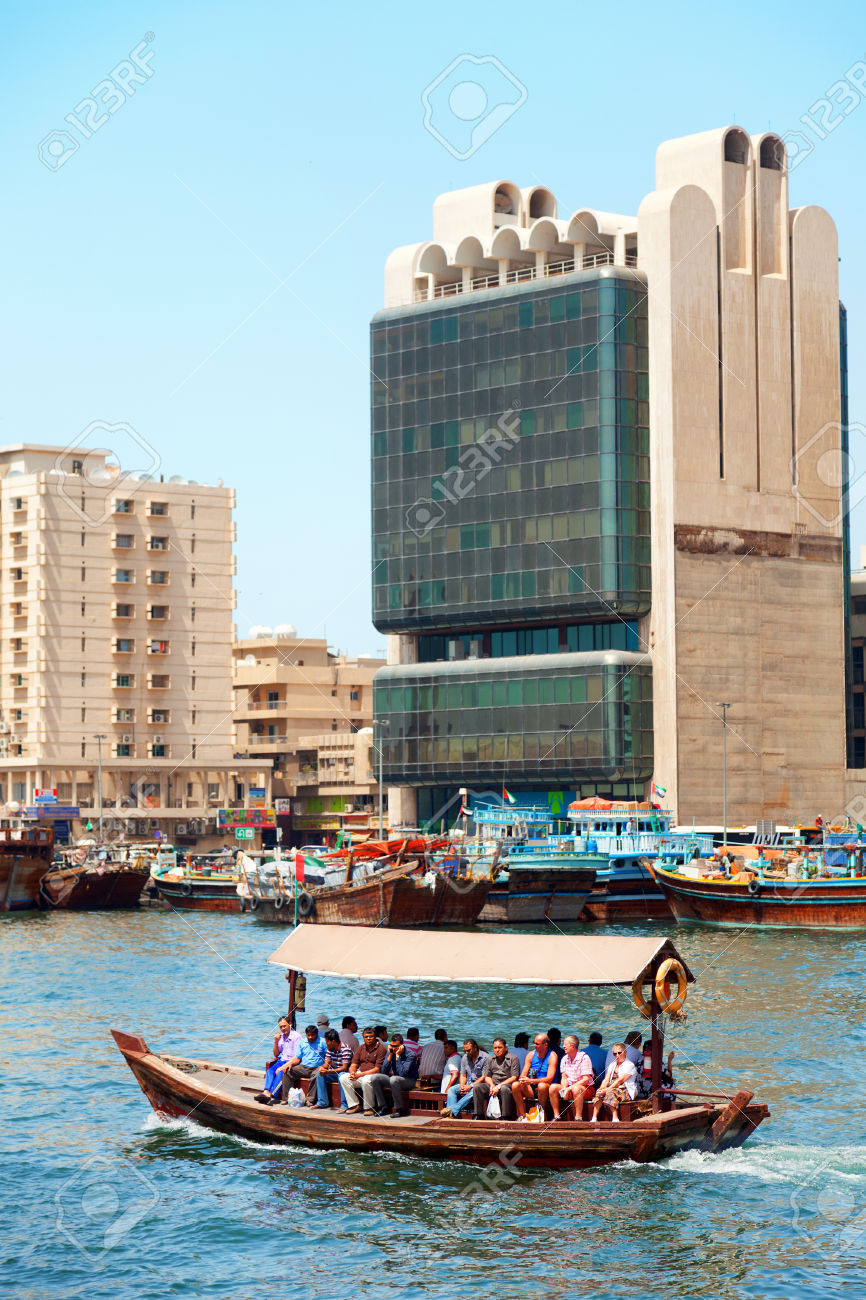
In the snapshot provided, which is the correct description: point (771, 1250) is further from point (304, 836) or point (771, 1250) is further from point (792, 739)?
point (304, 836)

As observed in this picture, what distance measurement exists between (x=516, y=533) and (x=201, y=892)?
33147 mm

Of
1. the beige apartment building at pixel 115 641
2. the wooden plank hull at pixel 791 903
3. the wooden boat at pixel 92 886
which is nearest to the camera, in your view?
the wooden plank hull at pixel 791 903

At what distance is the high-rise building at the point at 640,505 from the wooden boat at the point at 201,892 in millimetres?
24868

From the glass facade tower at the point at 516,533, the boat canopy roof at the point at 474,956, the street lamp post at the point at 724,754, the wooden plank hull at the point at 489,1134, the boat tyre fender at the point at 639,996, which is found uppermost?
the glass facade tower at the point at 516,533

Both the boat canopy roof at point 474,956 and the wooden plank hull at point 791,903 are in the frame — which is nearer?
the boat canopy roof at point 474,956

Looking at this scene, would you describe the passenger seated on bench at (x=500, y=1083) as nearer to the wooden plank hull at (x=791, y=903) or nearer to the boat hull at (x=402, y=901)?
the boat hull at (x=402, y=901)

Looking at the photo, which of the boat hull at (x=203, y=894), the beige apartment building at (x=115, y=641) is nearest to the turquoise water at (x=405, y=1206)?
the boat hull at (x=203, y=894)

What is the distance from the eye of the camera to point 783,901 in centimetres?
8100

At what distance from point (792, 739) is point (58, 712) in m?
66.7

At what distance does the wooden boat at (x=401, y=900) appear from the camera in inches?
3159

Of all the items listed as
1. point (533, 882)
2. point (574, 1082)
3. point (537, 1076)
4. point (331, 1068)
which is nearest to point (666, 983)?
point (574, 1082)

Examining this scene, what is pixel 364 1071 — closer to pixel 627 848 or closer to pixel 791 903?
pixel 791 903

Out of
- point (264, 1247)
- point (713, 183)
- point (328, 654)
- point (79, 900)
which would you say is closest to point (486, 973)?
point (264, 1247)

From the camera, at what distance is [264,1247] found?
28781 mm
